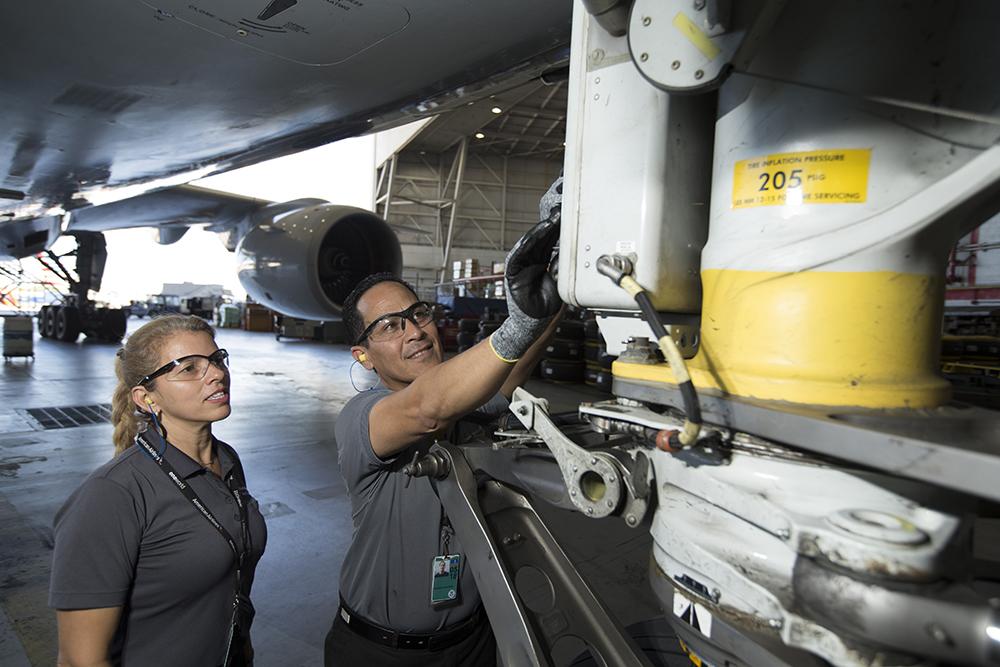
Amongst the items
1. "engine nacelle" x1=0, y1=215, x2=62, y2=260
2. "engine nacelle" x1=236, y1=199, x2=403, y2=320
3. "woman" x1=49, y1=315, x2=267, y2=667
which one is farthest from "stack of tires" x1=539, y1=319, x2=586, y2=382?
"woman" x1=49, y1=315, x2=267, y2=667

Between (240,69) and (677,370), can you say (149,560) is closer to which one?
(677,370)

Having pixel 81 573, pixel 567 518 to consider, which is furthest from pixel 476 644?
pixel 567 518

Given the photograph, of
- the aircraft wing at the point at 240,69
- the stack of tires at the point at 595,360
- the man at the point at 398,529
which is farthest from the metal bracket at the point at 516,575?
the stack of tires at the point at 595,360

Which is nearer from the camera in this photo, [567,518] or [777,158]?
[777,158]

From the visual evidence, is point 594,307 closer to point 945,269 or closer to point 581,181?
point 581,181

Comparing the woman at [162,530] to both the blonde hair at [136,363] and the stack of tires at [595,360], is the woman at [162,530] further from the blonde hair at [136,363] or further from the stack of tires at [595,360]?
the stack of tires at [595,360]

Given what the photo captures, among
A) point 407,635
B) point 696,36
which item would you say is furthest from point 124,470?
point 696,36

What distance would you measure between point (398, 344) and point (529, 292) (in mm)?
723

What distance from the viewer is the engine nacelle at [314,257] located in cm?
464

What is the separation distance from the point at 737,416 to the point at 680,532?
0.21 m

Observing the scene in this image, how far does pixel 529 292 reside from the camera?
1176 mm

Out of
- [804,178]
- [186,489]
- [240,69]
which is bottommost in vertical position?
[186,489]

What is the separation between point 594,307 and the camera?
102cm

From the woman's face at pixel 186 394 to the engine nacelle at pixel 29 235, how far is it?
874cm
